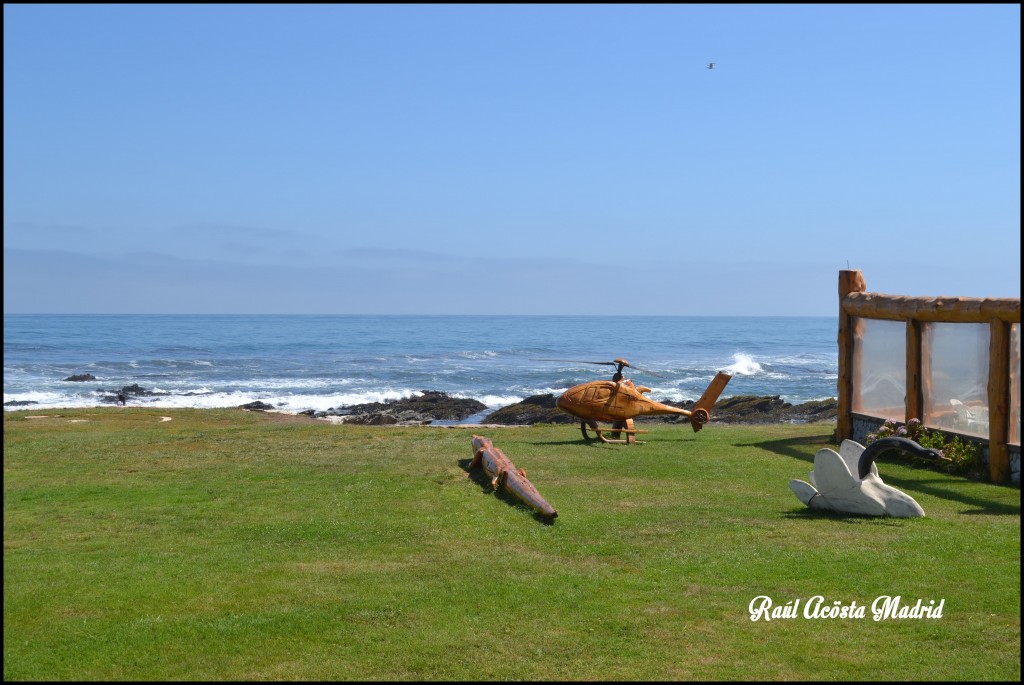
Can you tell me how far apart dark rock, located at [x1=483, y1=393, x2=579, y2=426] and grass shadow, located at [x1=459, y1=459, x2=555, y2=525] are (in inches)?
572

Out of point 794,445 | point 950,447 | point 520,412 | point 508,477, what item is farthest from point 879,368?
point 520,412

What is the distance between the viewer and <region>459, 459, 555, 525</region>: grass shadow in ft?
39.2

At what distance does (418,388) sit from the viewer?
48.3m

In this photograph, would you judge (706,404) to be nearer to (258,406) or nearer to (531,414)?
(531,414)

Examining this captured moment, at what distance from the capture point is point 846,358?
19.6 metres

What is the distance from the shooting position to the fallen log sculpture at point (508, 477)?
12084mm

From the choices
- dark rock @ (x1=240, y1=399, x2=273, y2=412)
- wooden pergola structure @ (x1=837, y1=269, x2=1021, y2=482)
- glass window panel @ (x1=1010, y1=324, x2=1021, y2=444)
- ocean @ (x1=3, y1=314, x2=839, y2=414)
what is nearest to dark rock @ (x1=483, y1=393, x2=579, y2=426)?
ocean @ (x1=3, y1=314, x2=839, y2=414)

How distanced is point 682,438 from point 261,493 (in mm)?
10136

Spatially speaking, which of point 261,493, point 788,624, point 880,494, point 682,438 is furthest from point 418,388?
point 788,624

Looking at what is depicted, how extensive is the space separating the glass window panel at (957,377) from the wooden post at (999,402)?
2.02ft

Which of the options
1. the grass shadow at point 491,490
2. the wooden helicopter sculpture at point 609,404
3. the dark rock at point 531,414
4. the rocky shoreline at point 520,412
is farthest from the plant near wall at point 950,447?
the dark rock at point 531,414

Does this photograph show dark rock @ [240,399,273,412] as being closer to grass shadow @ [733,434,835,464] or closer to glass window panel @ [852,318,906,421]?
grass shadow @ [733,434,835,464]

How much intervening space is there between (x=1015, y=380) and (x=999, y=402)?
0.54 meters

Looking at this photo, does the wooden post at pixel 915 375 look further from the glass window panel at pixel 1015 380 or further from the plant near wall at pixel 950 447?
the glass window panel at pixel 1015 380
